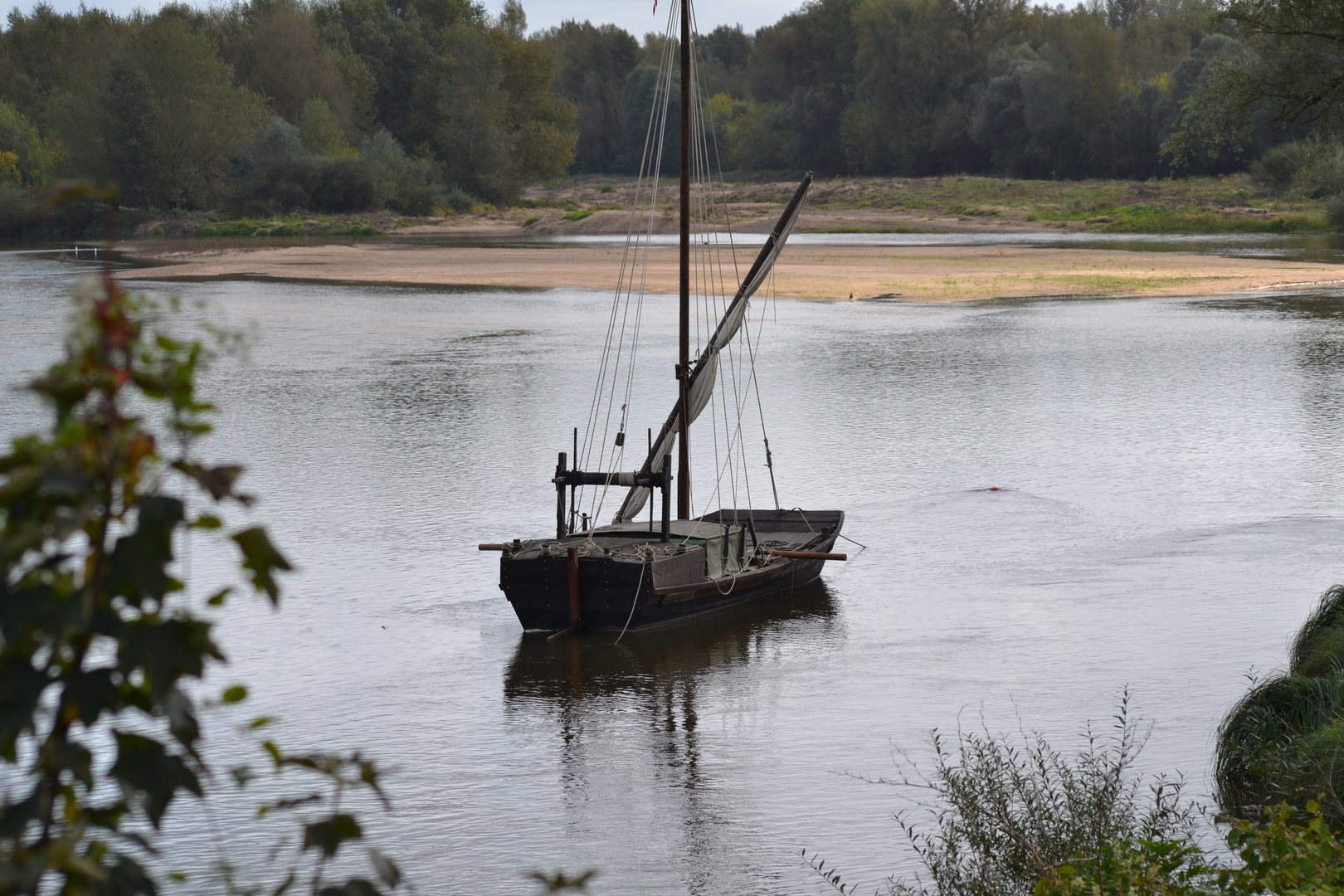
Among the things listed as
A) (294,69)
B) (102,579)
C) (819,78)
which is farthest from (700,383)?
(819,78)

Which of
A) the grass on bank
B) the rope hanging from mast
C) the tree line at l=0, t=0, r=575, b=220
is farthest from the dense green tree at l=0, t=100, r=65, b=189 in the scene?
the rope hanging from mast

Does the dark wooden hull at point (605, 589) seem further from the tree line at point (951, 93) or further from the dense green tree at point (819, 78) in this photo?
the dense green tree at point (819, 78)

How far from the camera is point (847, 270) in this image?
55.5 metres

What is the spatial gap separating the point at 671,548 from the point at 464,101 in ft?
291

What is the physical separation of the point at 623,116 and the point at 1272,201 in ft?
238

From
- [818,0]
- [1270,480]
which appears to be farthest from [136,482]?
[818,0]

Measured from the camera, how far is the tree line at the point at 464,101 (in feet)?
290

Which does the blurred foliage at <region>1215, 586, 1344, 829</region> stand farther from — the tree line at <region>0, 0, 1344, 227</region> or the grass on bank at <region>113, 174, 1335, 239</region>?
the tree line at <region>0, 0, 1344, 227</region>

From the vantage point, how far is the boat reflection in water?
9.74 meters

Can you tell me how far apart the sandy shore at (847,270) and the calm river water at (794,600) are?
1452 centimetres

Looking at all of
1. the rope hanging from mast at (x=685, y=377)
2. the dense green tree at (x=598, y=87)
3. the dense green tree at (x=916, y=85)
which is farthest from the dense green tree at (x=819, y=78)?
the rope hanging from mast at (x=685, y=377)

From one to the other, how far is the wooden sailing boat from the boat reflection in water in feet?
1.01

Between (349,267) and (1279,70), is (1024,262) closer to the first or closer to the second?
(349,267)

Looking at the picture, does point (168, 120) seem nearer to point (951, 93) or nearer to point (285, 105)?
point (285, 105)
